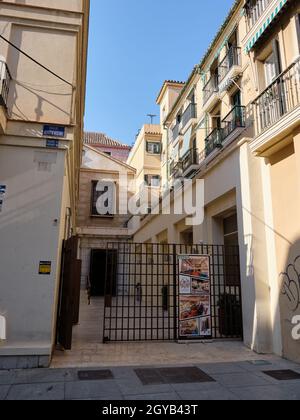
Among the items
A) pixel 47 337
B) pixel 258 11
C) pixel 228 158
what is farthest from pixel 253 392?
pixel 258 11

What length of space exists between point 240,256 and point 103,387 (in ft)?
15.1

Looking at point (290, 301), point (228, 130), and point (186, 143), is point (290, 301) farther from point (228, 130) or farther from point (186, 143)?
point (186, 143)

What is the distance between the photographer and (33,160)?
618 centimetres

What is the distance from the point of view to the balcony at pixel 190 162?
46.5 ft

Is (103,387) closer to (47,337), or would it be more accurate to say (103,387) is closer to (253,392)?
(47,337)

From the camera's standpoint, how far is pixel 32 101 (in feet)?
21.5

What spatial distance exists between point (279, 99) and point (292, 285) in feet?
12.8

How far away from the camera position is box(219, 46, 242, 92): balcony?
11.6 m

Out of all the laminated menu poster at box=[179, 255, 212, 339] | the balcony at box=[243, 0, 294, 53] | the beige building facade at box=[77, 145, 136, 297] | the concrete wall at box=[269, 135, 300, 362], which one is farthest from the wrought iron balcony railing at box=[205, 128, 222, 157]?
the beige building facade at box=[77, 145, 136, 297]

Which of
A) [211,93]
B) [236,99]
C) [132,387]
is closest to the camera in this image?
[132,387]

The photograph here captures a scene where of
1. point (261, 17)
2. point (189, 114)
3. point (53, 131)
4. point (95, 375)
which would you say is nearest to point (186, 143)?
point (189, 114)

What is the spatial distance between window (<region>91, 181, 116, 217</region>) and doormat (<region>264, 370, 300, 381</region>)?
1901 cm

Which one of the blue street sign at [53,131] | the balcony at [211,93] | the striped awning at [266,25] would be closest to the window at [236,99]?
the balcony at [211,93]
